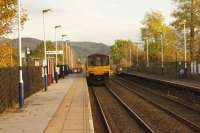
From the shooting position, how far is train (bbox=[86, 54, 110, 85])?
56.2 metres

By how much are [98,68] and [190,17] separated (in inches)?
1200

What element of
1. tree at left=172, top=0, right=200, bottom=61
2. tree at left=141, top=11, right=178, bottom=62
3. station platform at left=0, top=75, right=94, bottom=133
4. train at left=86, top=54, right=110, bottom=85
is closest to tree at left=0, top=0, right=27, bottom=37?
station platform at left=0, top=75, right=94, bottom=133

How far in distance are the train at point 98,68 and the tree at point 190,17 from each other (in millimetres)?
25535

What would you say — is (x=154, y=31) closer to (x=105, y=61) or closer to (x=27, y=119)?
(x=105, y=61)

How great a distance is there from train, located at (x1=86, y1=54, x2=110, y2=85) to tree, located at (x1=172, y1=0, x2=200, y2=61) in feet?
83.8

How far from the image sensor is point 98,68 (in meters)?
56.4

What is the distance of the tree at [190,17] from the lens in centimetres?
8175

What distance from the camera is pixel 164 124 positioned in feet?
68.2

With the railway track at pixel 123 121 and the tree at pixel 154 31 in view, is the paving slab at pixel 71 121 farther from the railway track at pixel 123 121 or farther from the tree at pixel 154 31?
the tree at pixel 154 31

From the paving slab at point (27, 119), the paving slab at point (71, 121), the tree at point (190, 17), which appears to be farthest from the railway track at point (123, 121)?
the tree at point (190, 17)

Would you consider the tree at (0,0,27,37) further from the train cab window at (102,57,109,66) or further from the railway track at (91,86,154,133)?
the train cab window at (102,57,109,66)

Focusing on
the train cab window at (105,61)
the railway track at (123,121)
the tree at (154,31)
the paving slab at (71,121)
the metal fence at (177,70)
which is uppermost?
the tree at (154,31)

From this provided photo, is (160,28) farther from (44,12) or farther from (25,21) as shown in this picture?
(25,21)

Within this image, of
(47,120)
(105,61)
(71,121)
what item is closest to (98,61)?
(105,61)
